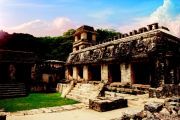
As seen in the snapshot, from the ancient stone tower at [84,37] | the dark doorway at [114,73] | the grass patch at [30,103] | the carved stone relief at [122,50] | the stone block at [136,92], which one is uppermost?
the ancient stone tower at [84,37]

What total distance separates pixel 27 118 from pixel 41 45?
30.7m

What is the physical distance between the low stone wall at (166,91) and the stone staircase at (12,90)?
37.3 feet

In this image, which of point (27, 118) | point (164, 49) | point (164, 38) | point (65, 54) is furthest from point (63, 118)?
point (65, 54)

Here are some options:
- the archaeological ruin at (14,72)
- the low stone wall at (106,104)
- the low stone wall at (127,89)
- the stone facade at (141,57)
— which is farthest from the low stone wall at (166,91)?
the archaeological ruin at (14,72)

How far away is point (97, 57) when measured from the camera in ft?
39.5

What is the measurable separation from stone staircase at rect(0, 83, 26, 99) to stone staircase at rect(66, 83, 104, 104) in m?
5.36

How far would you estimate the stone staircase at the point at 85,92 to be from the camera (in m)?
8.94

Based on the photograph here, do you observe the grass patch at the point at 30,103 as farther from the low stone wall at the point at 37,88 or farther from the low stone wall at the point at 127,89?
the low stone wall at the point at 37,88

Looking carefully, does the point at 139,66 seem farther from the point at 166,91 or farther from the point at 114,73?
the point at 166,91

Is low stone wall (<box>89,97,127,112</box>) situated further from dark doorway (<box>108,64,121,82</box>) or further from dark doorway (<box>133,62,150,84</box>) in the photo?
dark doorway (<box>133,62,150,84</box>)

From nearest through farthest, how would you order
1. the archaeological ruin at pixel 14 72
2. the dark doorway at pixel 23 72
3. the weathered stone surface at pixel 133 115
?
1. the weathered stone surface at pixel 133 115
2. the archaeological ruin at pixel 14 72
3. the dark doorway at pixel 23 72

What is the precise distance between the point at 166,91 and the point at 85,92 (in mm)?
5528

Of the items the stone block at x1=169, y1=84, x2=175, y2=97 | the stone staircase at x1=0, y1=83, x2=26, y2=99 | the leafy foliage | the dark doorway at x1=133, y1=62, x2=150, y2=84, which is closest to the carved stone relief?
the stone block at x1=169, y1=84, x2=175, y2=97

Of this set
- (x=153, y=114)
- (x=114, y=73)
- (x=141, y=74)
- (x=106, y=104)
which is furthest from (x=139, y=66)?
(x=153, y=114)
